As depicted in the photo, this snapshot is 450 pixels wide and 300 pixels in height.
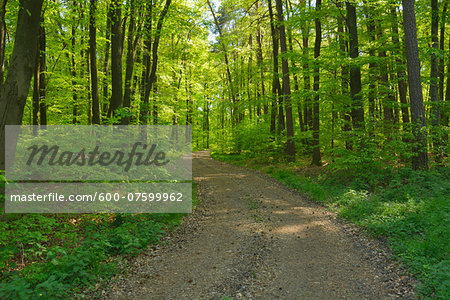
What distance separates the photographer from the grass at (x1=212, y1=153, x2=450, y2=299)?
489 cm

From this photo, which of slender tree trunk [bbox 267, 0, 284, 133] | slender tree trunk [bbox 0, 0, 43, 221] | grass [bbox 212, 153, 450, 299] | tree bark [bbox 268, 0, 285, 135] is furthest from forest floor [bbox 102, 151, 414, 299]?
slender tree trunk [bbox 267, 0, 284, 133]

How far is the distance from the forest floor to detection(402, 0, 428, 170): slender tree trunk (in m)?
4.48

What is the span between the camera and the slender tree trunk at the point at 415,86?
9664 millimetres

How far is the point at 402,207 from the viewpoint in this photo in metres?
7.44

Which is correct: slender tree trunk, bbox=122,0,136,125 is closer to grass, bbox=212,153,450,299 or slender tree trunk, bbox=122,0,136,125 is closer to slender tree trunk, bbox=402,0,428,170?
grass, bbox=212,153,450,299

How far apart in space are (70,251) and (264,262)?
13.6ft

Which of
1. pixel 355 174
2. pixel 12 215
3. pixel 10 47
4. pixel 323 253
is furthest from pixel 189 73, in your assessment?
pixel 323 253

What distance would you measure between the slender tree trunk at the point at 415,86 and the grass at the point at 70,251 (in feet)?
30.2

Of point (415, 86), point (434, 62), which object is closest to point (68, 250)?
point (415, 86)

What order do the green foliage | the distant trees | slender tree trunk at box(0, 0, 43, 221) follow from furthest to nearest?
the distant trees
slender tree trunk at box(0, 0, 43, 221)
the green foliage

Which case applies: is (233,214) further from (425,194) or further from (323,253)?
(425,194)

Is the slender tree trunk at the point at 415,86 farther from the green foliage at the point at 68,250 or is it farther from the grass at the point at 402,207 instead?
the green foliage at the point at 68,250

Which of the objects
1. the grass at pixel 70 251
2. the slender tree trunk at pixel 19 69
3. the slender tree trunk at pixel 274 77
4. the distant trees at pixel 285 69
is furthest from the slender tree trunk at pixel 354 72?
the slender tree trunk at pixel 19 69

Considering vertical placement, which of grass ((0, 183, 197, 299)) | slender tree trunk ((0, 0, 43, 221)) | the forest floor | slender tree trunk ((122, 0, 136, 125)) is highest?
slender tree trunk ((122, 0, 136, 125))
